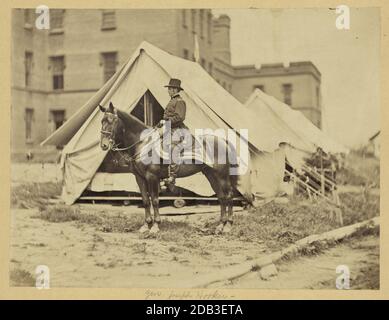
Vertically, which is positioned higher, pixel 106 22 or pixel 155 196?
pixel 106 22

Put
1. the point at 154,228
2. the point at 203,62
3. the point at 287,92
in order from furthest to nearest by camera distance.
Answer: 1. the point at 287,92
2. the point at 203,62
3. the point at 154,228

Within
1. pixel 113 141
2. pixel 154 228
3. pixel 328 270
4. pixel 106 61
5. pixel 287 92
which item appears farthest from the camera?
pixel 106 61

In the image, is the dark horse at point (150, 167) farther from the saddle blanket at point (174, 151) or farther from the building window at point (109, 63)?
the building window at point (109, 63)

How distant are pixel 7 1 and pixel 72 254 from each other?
341 centimetres

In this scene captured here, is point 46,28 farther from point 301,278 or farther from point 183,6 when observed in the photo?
point 301,278

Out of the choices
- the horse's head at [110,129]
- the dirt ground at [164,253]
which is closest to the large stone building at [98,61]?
the horse's head at [110,129]

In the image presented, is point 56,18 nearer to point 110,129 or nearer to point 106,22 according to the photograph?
point 106,22

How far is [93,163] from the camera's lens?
7.16 meters

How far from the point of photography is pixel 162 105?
22.8ft

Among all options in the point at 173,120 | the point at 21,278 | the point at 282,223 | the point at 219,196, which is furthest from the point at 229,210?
the point at 21,278

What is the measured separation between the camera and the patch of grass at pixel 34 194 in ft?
23.5

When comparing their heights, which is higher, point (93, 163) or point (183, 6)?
point (183, 6)

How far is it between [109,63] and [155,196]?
1.91 m
